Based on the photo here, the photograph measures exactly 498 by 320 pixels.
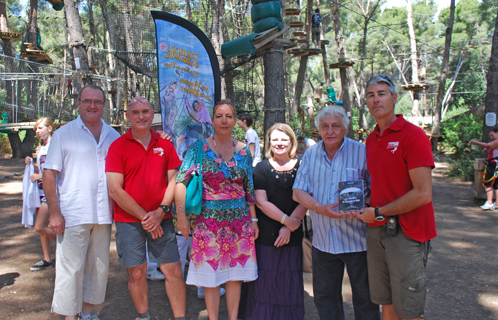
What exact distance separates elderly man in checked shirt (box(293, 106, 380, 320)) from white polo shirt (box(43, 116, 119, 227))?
1653mm

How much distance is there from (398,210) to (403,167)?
0.28 metres

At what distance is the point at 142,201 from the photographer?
121 inches

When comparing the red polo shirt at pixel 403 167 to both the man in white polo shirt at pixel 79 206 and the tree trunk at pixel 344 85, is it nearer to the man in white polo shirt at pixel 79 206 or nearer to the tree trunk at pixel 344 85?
the man in white polo shirt at pixel 79 206

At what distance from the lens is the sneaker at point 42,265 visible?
4566 mm

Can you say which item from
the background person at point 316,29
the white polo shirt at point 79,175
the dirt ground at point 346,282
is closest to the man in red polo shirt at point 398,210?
the dirt ground at point 346,282

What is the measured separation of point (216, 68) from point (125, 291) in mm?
2776

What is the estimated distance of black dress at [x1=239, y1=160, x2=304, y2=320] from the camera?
10.3 ft

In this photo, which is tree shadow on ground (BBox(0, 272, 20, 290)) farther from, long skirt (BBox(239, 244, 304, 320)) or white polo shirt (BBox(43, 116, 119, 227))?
long skirt (BBox(239, 244, 304, 320))

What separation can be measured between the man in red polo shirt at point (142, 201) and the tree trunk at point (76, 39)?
5.81m

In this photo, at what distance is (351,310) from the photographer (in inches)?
143

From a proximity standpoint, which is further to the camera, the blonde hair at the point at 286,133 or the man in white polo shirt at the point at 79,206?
the blonde hair at the point at 286,133

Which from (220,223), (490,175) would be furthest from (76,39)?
(490,175)

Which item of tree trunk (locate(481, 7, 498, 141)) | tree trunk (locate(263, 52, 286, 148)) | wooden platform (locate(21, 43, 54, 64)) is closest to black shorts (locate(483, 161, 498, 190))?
tree trunk (locate(481, 7, 498, 141))

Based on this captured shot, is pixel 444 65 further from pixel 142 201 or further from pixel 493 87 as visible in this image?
pixel 142 201
